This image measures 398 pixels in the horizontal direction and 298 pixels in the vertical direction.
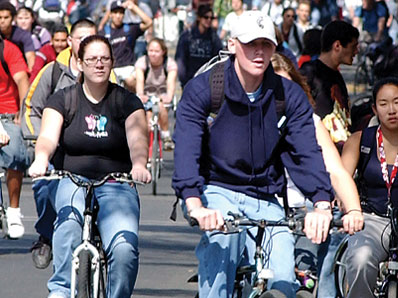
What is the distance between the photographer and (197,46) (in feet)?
68.7

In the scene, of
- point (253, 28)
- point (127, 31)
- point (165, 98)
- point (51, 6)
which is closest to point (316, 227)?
point (253, 28)

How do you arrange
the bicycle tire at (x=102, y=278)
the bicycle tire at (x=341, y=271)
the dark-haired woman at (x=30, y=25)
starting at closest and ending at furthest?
the bicycle tire at (x=102, y=278)
the bicycle tire at (x=341, y=271)
the dark-haired woman at (x=30, y=25)

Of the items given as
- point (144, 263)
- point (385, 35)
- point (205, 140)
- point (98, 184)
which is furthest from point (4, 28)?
point (385, 35)

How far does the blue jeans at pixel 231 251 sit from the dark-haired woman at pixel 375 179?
141cm

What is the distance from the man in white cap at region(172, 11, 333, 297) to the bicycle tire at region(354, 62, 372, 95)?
2248cm

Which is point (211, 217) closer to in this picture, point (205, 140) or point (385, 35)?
point (205, 140)

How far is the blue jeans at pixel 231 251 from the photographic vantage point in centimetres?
668

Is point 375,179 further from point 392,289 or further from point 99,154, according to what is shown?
point 99,154

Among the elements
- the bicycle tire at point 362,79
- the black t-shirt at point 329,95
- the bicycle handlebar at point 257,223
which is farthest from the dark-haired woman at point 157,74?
the bicycle handlebar at point 257,223

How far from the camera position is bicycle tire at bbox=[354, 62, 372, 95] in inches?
1163

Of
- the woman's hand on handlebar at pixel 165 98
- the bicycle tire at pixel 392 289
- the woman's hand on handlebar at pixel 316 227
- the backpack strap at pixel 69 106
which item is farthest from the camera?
the woman's hand on handlebar at pixel 165 98

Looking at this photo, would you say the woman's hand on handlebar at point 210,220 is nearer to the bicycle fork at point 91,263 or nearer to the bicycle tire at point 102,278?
the bicycle fork at point 91,263

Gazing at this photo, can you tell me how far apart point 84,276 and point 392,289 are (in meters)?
1.76

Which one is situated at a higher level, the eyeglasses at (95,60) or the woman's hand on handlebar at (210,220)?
the eyeglasses at (95,60)
